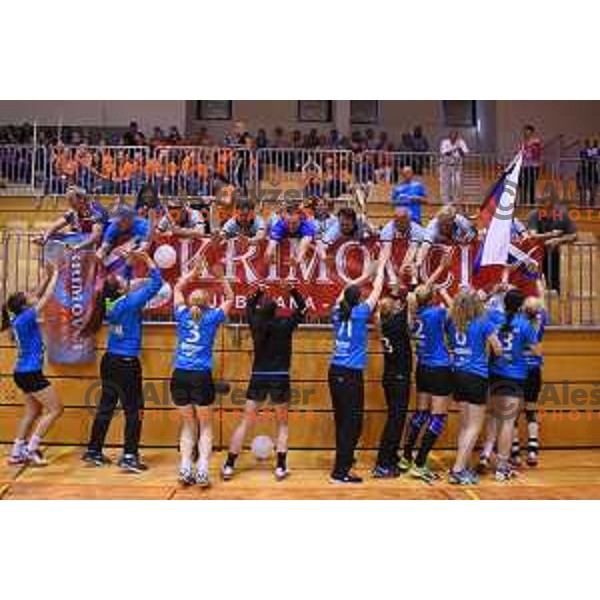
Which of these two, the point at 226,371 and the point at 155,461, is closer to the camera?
the point at 155,461

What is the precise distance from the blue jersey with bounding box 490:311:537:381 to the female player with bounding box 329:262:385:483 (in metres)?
1.62

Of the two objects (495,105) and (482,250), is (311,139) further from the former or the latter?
(482,250)

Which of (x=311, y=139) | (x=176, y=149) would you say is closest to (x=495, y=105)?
(x=311, y=139)

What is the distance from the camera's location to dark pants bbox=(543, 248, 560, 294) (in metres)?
10.7

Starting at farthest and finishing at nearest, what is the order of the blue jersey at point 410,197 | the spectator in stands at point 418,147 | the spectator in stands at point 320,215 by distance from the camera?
the spectator in stands at point 418,147, the blue jersey at point 410,197, the spectator in stands at point 320,215

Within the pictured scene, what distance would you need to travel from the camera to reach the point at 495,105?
1850 cm

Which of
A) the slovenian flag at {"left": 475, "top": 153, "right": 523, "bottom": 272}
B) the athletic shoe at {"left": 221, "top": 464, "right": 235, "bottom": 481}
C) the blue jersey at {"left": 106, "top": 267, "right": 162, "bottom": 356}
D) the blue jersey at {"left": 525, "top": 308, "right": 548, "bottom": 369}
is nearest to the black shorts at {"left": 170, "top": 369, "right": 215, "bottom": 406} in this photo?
the athletic shoe at {"left": 221, "top": 464, "right": 235, "bottom": 481}

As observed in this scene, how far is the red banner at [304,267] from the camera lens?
965 centimetres

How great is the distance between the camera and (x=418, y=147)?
17.4 metres

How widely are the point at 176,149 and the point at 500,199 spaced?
28.0ft

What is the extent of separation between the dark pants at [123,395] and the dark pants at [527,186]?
1009 centimetres

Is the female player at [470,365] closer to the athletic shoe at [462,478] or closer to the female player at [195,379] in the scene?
the athletic shoe at [462,478]

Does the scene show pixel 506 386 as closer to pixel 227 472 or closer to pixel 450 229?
pixel 450 229

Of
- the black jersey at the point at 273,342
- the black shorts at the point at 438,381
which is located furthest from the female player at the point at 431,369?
the black jersey at the point at 273,342
